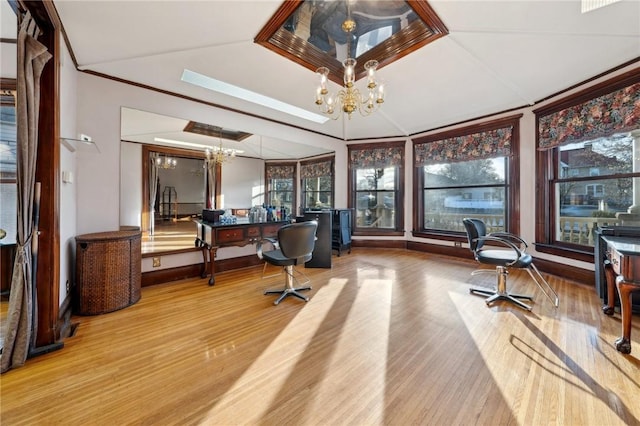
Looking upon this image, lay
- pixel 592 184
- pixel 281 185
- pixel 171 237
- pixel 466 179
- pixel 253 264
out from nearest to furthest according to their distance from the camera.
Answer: pixel 592 184, pixel 171 237, pixel 253 264, pixel 466 179, pixel 281 185

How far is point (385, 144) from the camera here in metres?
5.55

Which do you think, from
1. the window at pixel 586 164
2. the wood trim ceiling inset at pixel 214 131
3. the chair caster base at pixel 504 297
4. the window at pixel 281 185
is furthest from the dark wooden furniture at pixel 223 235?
the window at pixel 586 164

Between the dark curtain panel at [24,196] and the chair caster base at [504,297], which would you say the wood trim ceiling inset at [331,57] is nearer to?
the dark curtain panel at [24,196]

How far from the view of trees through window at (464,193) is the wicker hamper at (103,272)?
16.9 ft

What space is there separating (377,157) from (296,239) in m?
3.73

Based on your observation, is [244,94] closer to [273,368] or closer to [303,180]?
[303,180]

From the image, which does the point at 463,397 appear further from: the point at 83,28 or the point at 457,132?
the point at 457,132

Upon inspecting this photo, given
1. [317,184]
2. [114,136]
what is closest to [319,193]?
[317,184]

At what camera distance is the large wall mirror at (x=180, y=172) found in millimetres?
3154

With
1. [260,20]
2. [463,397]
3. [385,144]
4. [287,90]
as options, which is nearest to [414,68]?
[287,90]

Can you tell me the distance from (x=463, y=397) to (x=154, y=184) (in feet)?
13.6

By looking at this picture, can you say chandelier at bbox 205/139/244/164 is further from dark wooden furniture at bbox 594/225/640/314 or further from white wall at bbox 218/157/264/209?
dark wooden furniture at bbox 594/225/640/314

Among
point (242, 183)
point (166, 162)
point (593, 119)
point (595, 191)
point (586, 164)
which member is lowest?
point (595, 191)

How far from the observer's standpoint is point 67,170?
2223mm
